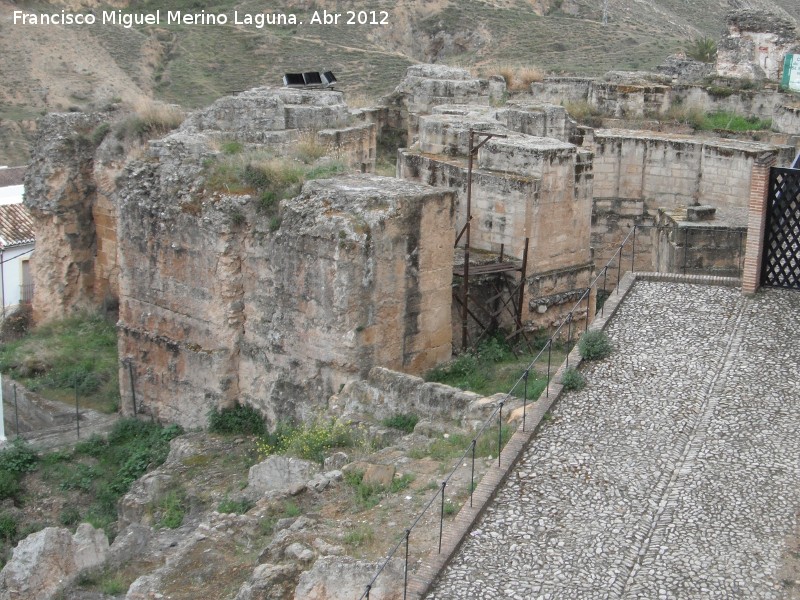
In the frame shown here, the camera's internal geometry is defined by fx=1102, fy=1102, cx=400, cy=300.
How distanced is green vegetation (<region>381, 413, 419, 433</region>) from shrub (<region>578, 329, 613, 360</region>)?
6.96 ft

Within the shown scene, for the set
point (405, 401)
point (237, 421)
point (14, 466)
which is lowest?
point (14, 466)

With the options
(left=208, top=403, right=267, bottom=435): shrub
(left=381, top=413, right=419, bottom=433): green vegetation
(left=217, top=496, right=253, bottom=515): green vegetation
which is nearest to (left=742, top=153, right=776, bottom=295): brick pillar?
(left=381, top=413, right=419, bottom=433): green vegetation

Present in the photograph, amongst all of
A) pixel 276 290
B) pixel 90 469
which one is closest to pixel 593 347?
pixel 276 290

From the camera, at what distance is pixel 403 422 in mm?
12367

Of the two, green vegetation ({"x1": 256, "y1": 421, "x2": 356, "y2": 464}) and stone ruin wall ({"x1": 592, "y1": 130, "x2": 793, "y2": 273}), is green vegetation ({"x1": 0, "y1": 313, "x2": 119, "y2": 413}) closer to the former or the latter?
green vegetation ({"x1": 256, "y1": 421, "x2": 356, "y2": 464})

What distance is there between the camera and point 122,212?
623 inches

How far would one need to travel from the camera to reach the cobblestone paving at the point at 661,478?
783 centimetres

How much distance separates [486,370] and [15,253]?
15328 millimetres

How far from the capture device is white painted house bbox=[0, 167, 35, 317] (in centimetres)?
2527

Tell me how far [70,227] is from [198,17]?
35.7 metres

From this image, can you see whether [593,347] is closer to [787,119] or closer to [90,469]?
[90,469]

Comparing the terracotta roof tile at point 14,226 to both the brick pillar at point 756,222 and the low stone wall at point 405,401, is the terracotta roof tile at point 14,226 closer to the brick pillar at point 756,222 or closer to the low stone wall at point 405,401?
the low stone wall at point 405,401

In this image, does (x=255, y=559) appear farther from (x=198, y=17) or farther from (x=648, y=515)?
(x=198, y=17)

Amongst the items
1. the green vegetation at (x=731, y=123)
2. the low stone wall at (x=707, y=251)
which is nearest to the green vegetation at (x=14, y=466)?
the low stone wall at (x=707, y=251)
